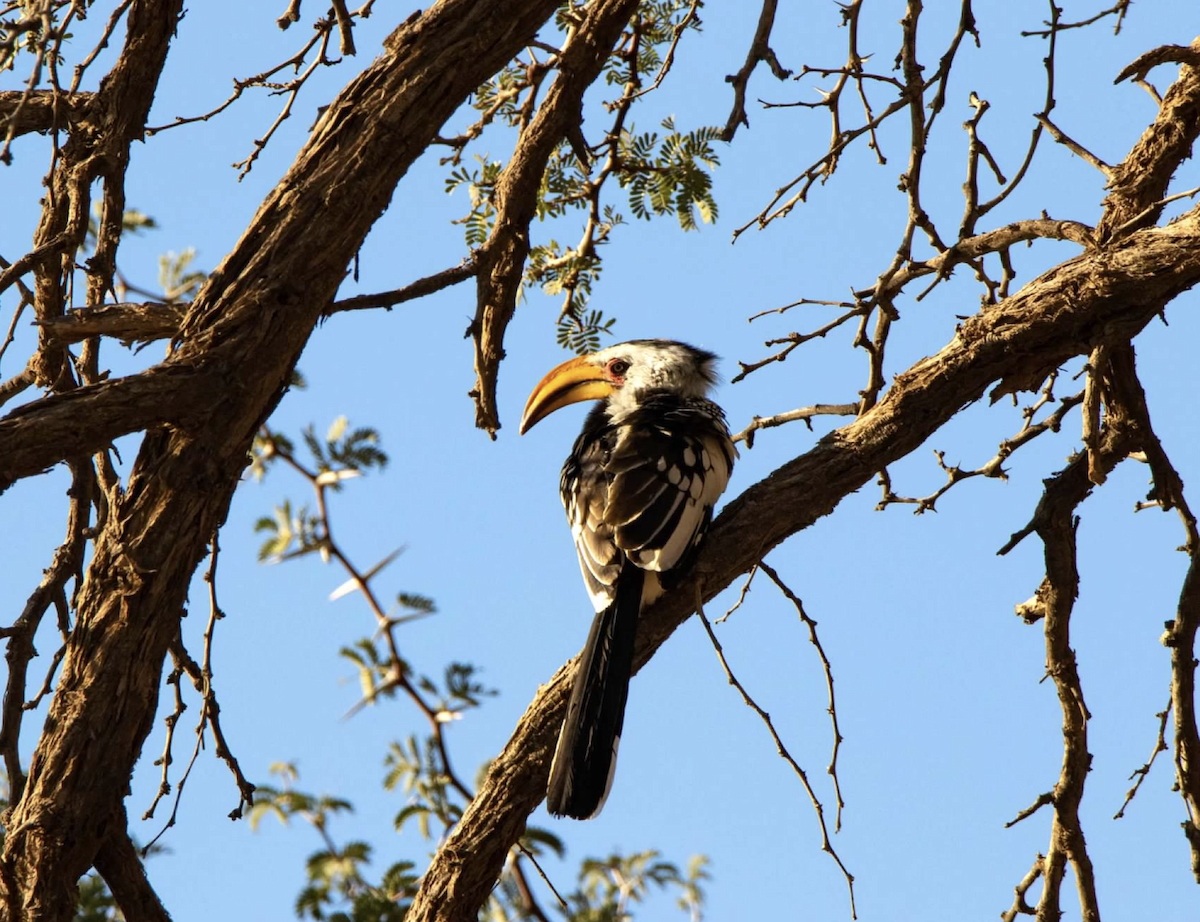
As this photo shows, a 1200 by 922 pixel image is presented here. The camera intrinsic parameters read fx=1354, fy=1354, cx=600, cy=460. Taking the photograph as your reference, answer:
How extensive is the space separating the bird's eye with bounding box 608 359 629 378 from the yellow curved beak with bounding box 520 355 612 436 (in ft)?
0.12

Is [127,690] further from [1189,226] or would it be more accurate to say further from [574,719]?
[1189,226]

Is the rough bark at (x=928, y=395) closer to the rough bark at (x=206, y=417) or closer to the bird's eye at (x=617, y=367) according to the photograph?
the rough bark at (x=206, y=417)

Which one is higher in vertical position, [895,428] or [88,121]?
[88,121]

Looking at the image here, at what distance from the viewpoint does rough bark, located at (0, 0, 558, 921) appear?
257 centimetres

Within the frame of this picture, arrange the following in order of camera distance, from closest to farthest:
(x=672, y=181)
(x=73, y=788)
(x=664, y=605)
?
(x=73, y=788), (x=664, y=605), (x=672, y=181)

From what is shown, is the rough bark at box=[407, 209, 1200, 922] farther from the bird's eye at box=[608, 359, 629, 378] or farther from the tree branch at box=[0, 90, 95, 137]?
the tree branch at box=[0, 90, 95, 137]

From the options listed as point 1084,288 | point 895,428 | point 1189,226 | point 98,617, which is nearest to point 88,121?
point 98,617

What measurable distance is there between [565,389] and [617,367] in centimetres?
21

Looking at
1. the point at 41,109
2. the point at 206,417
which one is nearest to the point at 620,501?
the point at 206,417

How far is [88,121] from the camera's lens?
3285 millimetres

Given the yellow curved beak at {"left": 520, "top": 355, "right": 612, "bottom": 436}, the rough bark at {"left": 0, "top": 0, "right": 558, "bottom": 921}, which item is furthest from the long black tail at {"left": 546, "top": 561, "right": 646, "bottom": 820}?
the yellow curved beak at {"left": 520, "top": 355, "right": 612, "bottom": 436}

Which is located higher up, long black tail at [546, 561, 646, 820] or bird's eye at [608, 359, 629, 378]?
bird's eye at [608, 359, 629, 378]

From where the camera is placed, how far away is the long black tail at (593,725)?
116 inches

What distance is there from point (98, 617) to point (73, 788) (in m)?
0.33
